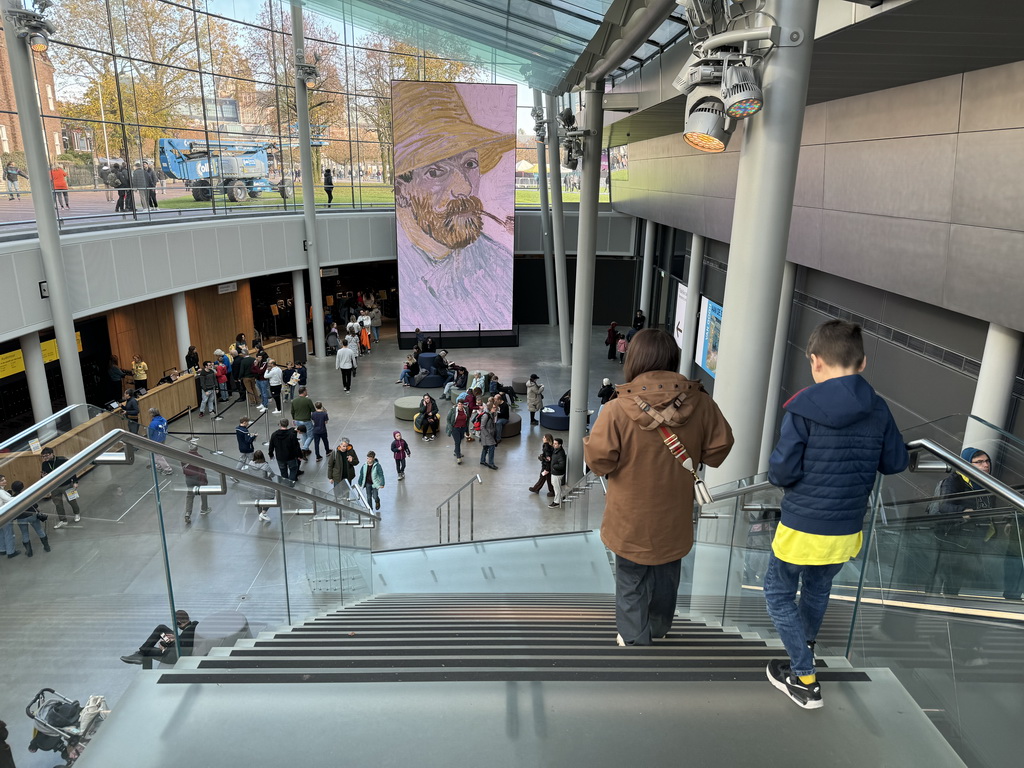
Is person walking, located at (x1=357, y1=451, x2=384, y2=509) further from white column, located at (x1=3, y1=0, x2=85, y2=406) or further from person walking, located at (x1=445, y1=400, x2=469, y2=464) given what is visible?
white column, located at (x1=3, y1=0, x2=85, y2=406)

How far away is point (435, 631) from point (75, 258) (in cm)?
1318

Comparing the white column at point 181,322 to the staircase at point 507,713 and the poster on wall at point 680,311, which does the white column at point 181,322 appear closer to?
the poster on wall at point 680,311

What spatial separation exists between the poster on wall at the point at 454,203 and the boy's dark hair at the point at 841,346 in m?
23.0

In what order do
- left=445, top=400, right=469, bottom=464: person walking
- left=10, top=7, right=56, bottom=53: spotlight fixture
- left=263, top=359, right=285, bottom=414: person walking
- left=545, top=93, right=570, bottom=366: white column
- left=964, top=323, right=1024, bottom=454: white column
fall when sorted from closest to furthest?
left=964, top=323, right=1024, bottom=454: white column < left=10, top=7, right=56, bottom=53: spotlight fixture < left=445, top=400, right=469, bottom=464: person walking < left=263, top=359, right=285, bottom=414: person walking < left=545, top=93, right=570, bottom=366: white column

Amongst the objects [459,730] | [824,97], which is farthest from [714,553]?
[824,97]

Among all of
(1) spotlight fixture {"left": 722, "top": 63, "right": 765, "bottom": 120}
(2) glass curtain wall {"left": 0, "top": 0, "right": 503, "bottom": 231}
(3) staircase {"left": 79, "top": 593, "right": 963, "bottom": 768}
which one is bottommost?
(3) staircase {"left": 79, "top": 593, "right": 963, "bottom": 768}

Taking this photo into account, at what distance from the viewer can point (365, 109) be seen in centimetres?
2719

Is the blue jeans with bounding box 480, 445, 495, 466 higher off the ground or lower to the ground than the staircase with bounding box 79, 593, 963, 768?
lower

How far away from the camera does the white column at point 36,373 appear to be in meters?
13.1

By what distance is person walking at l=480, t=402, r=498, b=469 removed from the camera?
47.1 feet

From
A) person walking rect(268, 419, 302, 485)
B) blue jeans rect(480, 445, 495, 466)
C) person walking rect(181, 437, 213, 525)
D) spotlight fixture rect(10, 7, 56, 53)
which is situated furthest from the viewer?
blue jeans rect(480, 445, 495, 466)

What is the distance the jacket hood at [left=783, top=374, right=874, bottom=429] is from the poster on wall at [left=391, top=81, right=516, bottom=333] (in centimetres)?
2307

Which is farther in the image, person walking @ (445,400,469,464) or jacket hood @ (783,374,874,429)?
person walking @ (445,400,469,464)

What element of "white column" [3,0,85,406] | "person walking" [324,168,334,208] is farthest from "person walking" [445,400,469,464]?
"person walking" [324,168,334,208]
